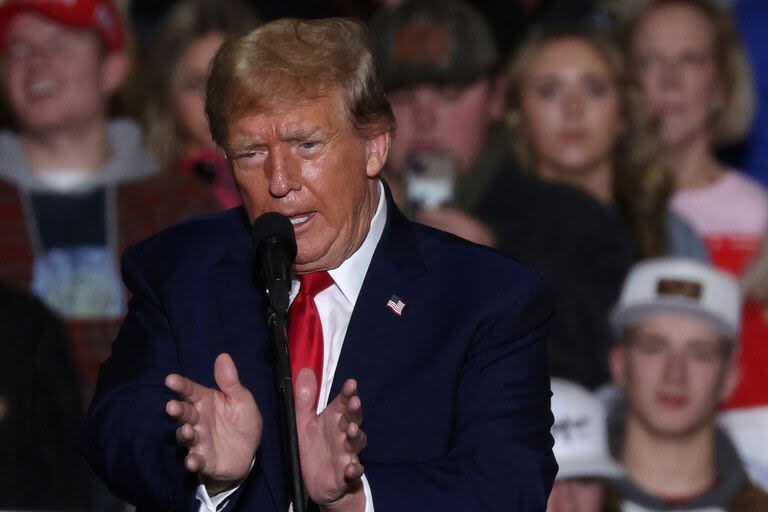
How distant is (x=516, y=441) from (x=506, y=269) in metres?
0.33

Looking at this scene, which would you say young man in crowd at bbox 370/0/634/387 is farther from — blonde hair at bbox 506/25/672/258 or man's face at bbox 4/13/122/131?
man's face at bbox 4/13/122/131

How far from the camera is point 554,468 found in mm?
2807

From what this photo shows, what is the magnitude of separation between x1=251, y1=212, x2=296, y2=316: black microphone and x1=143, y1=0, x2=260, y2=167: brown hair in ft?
11.8

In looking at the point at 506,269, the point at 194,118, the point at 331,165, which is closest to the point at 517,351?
the point at 506,269

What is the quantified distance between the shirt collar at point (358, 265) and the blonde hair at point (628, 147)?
309cm

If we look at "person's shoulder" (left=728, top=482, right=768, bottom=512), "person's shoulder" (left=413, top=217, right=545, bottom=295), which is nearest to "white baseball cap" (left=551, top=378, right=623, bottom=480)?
"person's shoulder" (left=728, top=482, right=768, bottom=512)

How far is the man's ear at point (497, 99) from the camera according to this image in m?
6.05

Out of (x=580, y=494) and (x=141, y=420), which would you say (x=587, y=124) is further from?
(x=141, y=420)

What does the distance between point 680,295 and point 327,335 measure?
2.74m

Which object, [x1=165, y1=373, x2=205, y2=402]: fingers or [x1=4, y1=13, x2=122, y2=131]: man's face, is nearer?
[x1=165, y1=373, x2=205, y2=402]: fingers

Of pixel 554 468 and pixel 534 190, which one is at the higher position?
pixel 554 468

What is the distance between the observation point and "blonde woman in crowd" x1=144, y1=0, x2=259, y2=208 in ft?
19.8

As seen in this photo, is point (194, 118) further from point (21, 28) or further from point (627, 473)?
point (627, 473)

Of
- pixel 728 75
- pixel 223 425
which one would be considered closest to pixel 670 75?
pixel 728 75
